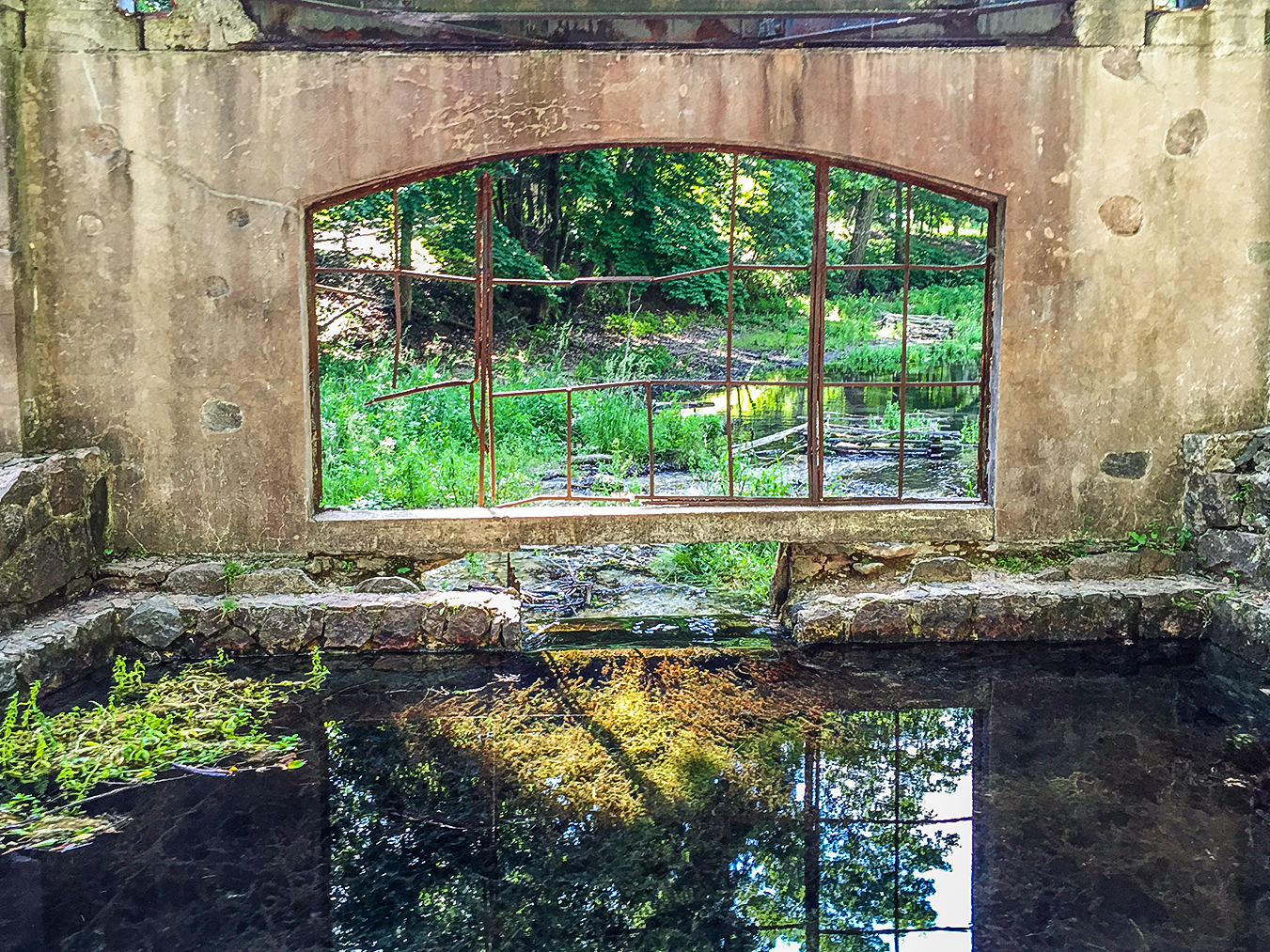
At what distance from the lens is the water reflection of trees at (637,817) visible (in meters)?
3.15

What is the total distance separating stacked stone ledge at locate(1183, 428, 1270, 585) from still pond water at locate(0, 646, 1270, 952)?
595 mm

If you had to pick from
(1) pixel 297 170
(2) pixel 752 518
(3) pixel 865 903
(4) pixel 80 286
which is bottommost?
(3) pixel 865 903

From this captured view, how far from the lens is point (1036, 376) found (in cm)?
562

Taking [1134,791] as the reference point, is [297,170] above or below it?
above

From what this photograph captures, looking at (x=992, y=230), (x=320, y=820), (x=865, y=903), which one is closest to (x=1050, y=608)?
(x=992, y=230)

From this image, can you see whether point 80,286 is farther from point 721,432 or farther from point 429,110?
point 721,432

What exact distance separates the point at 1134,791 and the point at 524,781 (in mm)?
2178

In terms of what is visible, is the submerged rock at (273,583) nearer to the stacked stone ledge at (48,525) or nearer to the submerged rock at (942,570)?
the stacked stone ledge at (48,525)

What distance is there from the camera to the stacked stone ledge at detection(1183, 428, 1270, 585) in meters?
5.38

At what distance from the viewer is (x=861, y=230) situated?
20.0 meters

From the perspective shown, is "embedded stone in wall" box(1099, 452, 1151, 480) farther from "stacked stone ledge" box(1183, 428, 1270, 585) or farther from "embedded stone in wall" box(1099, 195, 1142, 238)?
"embedded stone in wall" box(1099, 195, 1142, 238)

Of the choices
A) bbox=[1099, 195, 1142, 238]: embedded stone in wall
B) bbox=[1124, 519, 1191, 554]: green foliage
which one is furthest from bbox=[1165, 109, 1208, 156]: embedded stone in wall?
bbox=[1124, 519, 1191, 554]: green foliage

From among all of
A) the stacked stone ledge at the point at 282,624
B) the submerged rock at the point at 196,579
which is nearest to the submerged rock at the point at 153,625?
the stacked stone ledge at the point at 282,624

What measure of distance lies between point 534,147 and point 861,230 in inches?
616
